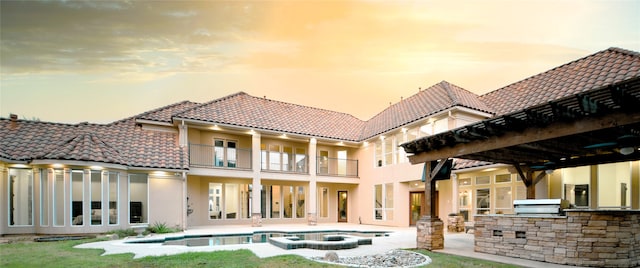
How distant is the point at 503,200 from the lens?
15.4 meters

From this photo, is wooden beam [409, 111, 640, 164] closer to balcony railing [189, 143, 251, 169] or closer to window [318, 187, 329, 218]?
balcony railing [189, 143, 251, 169]

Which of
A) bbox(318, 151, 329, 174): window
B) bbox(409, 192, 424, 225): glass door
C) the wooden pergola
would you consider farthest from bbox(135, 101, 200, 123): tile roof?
the wooden pergola

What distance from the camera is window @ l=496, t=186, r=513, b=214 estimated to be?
597 inches

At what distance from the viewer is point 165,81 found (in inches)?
808

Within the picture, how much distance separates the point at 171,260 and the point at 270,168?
13.1m

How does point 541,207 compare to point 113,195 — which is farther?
point 113,195

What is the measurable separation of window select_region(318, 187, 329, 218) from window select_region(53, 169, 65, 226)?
13341 millimetres

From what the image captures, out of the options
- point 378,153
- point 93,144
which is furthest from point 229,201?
point 378,153

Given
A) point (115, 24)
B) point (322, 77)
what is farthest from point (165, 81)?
point (322, 77)

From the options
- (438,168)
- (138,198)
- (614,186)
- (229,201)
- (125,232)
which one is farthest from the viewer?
(229,201)

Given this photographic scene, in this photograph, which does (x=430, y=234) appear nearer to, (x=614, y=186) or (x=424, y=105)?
(x=614, y=186)

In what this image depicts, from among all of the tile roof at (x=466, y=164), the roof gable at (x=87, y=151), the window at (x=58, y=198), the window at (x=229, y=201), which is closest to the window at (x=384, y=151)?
the tile roof at (x=466, y=164)

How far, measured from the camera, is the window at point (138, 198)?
16.2 m

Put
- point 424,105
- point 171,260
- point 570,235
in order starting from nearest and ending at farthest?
point 570,235 → point 171,260 → point 424,105
